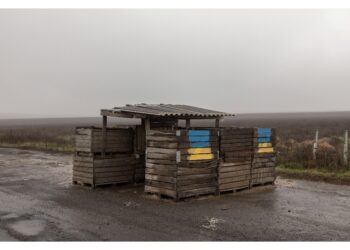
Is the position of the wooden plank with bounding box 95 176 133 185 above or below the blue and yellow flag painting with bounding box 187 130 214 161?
below

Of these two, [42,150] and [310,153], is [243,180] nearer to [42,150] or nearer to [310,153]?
[310,153]

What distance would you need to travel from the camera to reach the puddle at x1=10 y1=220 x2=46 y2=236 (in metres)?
8.31

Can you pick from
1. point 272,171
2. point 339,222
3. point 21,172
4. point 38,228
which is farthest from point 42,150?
point 339,222

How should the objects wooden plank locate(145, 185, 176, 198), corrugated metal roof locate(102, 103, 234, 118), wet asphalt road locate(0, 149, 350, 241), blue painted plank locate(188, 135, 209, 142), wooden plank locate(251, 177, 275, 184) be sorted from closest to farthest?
1. wet asphalt road locate(0, 149, 350, 241)
2. wooden plank locate(145, 185, 176, 198)
3. blue painted plank locate(188, 135, 209, 142)
4. corrugated metal roof locate(102, 103, 234, 118)
5. wooden plank locate(251, 177, 275, 184)

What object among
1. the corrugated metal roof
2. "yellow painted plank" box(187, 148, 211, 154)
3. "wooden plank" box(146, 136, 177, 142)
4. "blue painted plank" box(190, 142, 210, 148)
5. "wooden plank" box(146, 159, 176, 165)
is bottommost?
"wooden plank" box(146, 159, 176, 165)

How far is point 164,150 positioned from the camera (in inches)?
448

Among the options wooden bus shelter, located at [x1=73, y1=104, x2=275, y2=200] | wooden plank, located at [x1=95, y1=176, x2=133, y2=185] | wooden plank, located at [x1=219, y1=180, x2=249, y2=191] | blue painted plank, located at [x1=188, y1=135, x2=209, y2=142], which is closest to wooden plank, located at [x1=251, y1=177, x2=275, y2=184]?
wooden bus shelter, located at [x1=73, y1=104, x2=275, y2=200]

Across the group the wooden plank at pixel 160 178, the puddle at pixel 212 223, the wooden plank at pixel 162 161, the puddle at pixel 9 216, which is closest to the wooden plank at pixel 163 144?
the wooden plank at pixel 162 161

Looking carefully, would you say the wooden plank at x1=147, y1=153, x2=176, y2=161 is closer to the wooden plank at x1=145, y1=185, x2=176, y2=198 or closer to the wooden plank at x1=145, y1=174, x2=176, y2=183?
the wooden plank at x1=145, y1=174, x2=176, y2=183

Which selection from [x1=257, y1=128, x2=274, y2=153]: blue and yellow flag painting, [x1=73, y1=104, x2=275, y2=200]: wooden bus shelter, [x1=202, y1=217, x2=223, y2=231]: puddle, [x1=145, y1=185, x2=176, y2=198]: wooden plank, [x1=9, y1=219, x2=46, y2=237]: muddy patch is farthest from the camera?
[x1=257, y1=128, x2=274, y2=153]: blue and yellow flag painting

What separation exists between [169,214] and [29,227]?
2994mm

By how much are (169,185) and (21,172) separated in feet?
29.4

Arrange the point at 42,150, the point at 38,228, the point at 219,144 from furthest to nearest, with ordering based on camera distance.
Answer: the point at 42,150
the point at 219,144
the point at 38,228

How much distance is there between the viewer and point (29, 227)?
28.7ft
